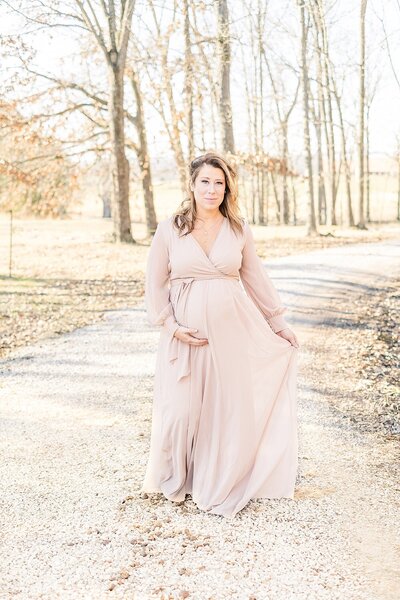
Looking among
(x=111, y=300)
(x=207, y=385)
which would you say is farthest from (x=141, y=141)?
(x=207, y=385)

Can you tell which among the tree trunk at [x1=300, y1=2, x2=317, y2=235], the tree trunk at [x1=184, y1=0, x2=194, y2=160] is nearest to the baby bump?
the tree trunk at [x1=184, y1=0, x2=194, y2=160]

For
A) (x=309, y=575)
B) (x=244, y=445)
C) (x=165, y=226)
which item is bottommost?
(x=309, y=575)

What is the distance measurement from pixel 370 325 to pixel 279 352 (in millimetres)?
6350

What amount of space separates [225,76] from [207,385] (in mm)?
12641

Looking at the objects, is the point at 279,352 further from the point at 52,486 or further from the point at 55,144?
the point at 55,144

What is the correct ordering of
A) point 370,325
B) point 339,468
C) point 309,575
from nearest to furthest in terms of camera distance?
point 309,575 → point 339,468 → point 370,325

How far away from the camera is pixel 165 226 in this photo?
4.14 m

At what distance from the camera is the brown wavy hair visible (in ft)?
13.2

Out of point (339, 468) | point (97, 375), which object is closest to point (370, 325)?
point (97, 375)

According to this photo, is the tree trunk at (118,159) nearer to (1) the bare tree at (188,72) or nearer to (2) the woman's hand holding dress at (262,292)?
(1) the bare tree at (188,72)

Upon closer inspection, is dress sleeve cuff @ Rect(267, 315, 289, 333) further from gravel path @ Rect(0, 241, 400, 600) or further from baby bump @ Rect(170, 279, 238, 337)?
gravel path @ Rect(0, 241, 400, 600)

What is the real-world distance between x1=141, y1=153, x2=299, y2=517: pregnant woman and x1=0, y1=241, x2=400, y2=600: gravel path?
7.1 inches

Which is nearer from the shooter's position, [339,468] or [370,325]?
[339,468]

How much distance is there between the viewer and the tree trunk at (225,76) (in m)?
14.8
